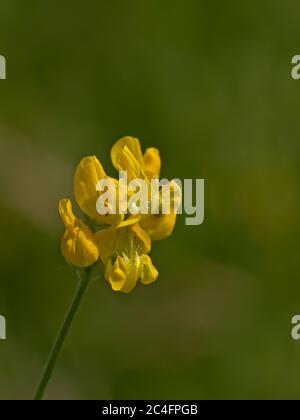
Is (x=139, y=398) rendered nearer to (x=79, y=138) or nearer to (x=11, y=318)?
(x=11, y=318)

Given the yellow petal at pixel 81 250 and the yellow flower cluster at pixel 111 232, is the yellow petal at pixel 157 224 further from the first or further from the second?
the yellow petal at pixel 81 250

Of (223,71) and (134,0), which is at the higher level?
(134,0)

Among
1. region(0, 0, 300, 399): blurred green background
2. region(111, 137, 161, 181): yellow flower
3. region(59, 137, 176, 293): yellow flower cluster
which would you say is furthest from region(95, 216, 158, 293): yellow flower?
region(0, 0, 300, 399): blurred green background

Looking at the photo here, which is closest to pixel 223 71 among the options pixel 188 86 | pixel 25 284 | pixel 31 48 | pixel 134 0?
pixel 188 86

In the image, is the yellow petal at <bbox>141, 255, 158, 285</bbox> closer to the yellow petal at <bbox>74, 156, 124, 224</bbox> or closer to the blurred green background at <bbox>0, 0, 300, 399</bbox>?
the yellow petal at <bbox>74, 156, 124, 224</bbox>

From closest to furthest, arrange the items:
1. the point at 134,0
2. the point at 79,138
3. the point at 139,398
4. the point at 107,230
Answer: the point at 107,230
the point at 139,398
the point at 79,138
the point at 134,0

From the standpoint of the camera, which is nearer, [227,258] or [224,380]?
Answer: [224,380]

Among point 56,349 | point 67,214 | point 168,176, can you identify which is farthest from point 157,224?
point 168,176

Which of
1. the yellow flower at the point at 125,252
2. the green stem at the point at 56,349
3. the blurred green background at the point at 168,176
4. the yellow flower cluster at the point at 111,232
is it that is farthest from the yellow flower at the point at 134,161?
the blurred green background at the point at 168,176
